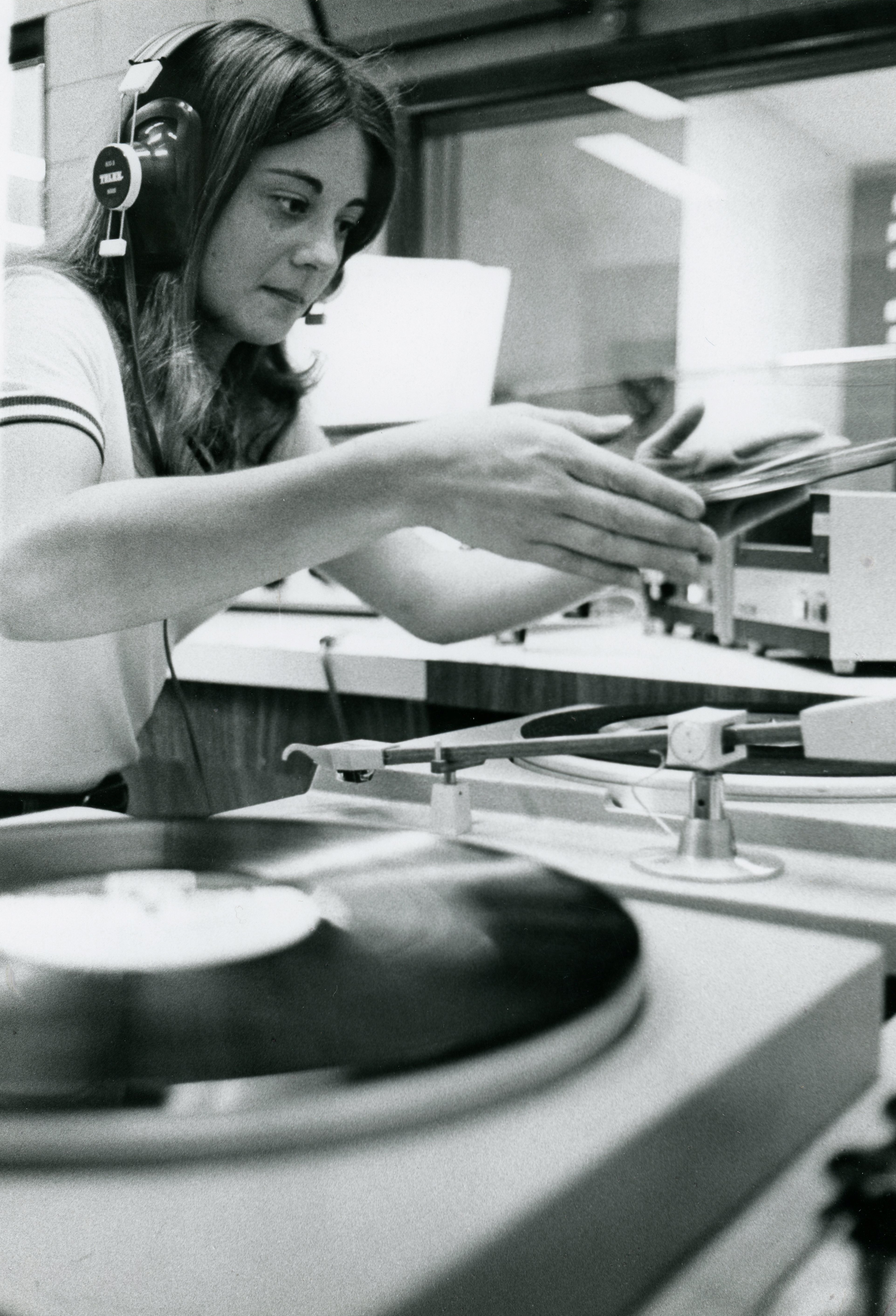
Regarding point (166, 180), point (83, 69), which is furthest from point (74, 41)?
point (166, 180)

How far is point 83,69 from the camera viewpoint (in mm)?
763

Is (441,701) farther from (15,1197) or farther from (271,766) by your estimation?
(15,1197)

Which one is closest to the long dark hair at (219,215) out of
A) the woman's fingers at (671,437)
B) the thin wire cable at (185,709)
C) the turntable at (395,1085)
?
the thin wire cable at (185,709)

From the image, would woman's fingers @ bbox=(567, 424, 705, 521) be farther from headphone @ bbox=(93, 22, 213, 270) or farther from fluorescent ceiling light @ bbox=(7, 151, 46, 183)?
fluorescent ceiling light @ bbox=(7, 151, 46, 183)

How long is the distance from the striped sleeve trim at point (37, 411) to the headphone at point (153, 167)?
0.12 meters

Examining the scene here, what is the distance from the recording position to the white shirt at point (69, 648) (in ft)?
2.32

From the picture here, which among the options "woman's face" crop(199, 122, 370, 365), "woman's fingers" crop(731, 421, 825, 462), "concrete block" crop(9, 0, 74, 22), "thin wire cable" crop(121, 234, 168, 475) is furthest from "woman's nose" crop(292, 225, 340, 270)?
"woman's fingers" crop(731, 421, 825, 462)

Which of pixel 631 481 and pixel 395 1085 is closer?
pixel 395 1085

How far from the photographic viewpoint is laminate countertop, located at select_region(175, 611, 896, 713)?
89cm

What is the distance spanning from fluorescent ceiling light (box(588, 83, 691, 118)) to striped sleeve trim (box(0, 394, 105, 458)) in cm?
38

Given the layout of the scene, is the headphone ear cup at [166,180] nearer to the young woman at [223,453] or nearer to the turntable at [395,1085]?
the young woman at [223,453]

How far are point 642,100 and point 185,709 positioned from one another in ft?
1.70

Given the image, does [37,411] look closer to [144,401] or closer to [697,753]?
[144,401]

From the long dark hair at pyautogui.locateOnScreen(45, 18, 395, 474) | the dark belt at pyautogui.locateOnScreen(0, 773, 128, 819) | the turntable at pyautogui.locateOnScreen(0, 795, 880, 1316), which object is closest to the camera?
the turntable at pyautogui.locateOnScreen(0, 795, 880, 1316)
